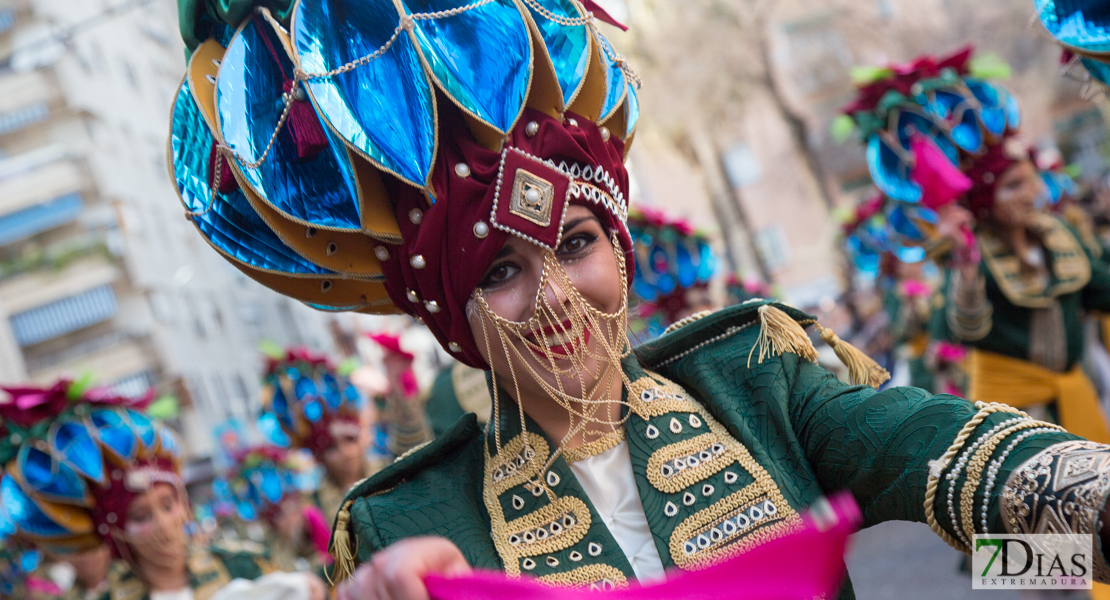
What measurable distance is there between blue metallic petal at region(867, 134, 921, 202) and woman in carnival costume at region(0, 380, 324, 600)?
401 cm

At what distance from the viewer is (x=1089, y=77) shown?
230 centimetres

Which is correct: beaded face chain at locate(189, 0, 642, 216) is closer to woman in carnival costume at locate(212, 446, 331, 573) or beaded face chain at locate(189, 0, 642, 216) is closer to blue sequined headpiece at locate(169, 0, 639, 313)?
blue sequined headpiece at locate(169, 0, 639, 313)

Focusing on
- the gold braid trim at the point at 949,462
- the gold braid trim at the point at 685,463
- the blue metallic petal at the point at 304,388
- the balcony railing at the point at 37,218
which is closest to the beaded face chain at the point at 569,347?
the gold braid trim at the point at 685,463

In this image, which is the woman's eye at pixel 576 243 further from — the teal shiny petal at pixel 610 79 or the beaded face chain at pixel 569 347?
the teal shiny petal at pixel 610 79

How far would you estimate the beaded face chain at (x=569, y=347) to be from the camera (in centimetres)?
200

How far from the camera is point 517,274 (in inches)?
80.7

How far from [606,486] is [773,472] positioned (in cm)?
38

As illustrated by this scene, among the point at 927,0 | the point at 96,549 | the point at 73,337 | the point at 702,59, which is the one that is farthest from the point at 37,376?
the point at 927,0

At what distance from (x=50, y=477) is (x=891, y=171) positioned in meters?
4.59

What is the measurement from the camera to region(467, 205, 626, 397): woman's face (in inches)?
79.0

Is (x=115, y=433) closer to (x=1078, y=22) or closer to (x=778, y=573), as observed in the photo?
(x=778, y=573)

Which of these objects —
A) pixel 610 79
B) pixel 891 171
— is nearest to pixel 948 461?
pixel 610 79

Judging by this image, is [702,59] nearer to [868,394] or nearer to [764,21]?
[764,21]

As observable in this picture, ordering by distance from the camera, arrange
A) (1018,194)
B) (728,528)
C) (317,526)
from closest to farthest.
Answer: (728,528)
(1018,194)
(317,526)
